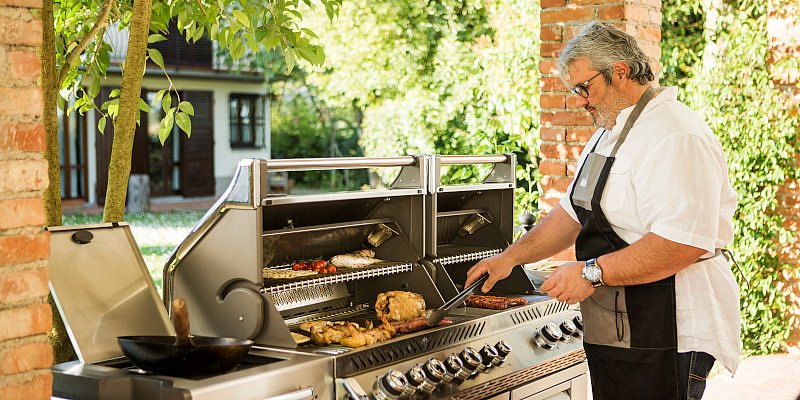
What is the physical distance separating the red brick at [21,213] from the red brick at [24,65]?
11.0 inches

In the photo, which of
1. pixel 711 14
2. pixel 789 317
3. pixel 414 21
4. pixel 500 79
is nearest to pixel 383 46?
pixel 414 21

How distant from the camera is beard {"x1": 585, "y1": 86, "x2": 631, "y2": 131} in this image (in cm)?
318

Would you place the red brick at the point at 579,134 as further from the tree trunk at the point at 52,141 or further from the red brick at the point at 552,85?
the tree trunk at the point at 52,141

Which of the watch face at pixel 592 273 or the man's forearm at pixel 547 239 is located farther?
the man's forearm at pixel 547 239

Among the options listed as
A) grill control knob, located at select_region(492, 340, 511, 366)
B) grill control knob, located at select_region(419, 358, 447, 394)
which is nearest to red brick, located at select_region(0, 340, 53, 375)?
grill control knob, located at select_region(419, 358, 447, 394)

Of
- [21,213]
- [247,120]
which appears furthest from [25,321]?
[247,120]

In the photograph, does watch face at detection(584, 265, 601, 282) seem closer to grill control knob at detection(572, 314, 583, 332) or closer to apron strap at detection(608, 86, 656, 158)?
apron strap at detection(608, 86, 656, 158)

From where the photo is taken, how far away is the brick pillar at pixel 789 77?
7.21 meters

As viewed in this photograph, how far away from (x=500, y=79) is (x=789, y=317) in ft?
10.3

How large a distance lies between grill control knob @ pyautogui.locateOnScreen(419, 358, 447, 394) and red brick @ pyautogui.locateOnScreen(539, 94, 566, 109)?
222cm

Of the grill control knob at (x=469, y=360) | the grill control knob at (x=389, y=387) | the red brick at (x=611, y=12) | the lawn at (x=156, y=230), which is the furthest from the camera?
the lawn at (x=156, y=230)

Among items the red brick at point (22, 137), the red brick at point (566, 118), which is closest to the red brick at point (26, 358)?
the red brick at point (22, 137)

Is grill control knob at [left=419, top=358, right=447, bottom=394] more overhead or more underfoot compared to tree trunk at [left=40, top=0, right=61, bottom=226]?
more underfoot

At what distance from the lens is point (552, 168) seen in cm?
507
